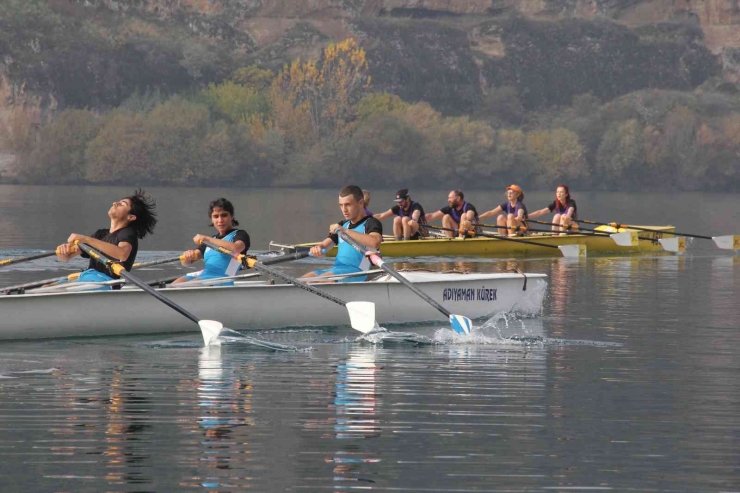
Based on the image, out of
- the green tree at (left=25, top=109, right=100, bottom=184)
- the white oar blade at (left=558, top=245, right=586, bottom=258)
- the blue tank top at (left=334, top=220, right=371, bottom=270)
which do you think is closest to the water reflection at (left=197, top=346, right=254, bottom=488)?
Result: the blue tank top at (left=334, top=220, right=371, bottom=270)

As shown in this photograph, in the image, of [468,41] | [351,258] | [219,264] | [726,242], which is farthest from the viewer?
[468,41]

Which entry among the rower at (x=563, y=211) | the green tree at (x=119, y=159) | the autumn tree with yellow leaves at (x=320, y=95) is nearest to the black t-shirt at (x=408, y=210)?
the rower at (x=563, y=211)

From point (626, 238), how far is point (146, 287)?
1662 cm

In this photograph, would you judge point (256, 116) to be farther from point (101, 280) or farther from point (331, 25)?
point (101, 280)

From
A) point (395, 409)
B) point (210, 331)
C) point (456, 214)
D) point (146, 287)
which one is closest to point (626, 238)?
Answer: point (456, 214)

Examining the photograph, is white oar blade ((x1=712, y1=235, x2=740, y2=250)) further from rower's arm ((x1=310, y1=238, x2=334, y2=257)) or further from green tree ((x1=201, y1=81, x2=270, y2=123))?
green tree ((x1=201, y1=81, x2=270, y2=123))

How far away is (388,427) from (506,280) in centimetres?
706

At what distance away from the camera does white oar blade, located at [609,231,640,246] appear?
29.3 m

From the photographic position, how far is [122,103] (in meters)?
104

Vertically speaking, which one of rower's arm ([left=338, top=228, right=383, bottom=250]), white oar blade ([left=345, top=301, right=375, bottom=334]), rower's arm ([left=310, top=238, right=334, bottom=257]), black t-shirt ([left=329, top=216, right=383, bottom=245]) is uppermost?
black t-shirt ([left=329, top=216, right=383, bottom=245])

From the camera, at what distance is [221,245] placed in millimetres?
15414

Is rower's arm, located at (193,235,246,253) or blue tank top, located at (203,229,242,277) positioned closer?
rower's arm, located at (193,235,246,253)

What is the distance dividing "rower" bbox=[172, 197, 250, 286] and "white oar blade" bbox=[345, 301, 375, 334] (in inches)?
54.4

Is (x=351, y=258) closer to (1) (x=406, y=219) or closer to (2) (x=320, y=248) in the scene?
(2) (x=320, y=248)
